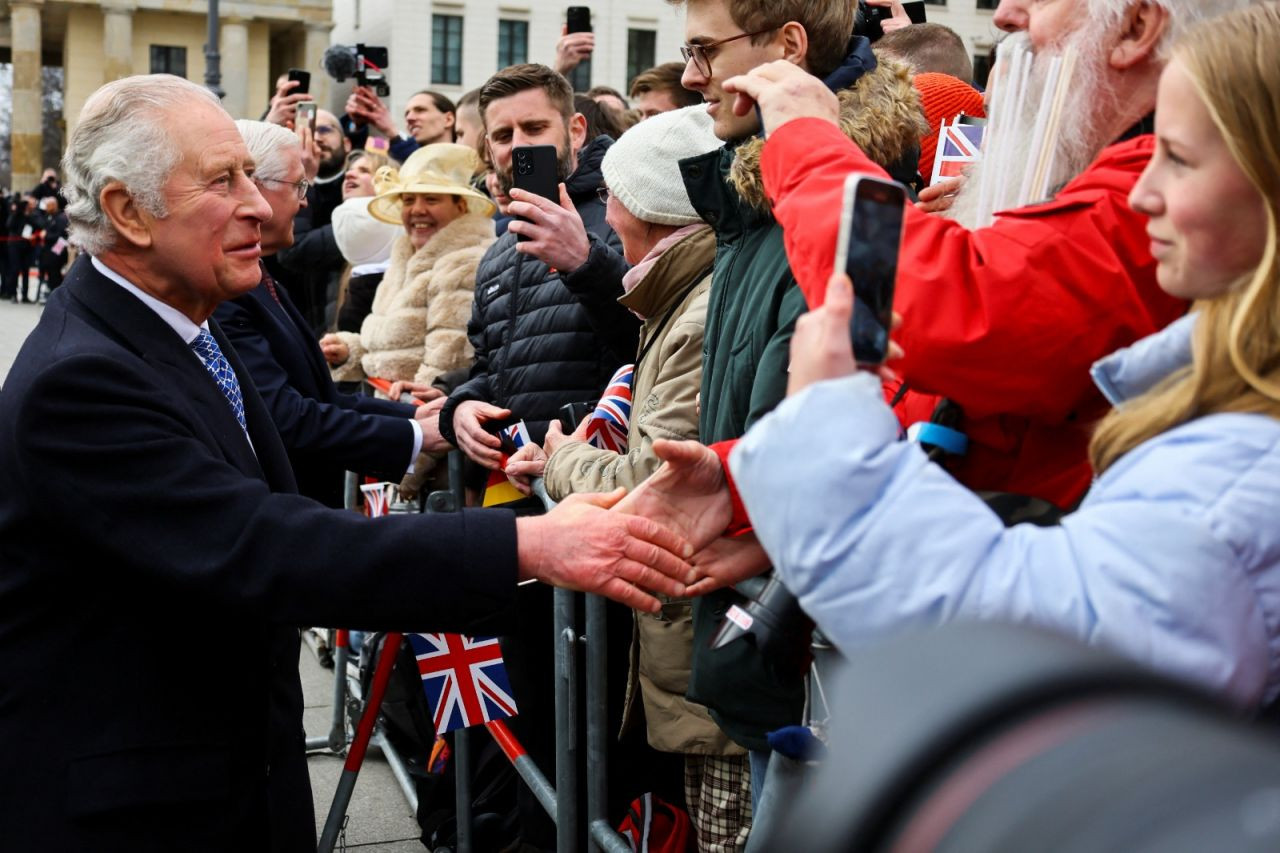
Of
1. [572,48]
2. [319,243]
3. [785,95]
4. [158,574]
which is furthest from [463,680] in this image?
[319,243]

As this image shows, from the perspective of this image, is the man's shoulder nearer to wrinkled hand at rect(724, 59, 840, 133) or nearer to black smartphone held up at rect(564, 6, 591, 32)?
wrinkled hand at rect(724, 59, 840, 133)

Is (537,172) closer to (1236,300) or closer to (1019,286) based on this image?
(1019,286)

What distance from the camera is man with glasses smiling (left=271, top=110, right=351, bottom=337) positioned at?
23.9 ft

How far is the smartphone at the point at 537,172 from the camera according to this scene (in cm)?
395

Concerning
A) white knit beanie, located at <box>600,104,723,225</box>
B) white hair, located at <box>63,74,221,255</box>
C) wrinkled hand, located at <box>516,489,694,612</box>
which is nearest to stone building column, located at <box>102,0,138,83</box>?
white knit beanie, located at <box>600,104,723,225</box>

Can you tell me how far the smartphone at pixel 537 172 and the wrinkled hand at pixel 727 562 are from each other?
191 cm

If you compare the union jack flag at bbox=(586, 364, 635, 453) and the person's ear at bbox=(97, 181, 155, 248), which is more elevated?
the person's ear at bbox=(97, 181, 155, 248)

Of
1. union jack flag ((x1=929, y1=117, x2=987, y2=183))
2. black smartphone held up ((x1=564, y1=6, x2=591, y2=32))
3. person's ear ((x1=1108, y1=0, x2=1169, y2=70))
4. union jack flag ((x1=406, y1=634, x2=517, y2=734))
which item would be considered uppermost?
black smartphone held up ((x1=564, y1=6, x2=591, y2=32))

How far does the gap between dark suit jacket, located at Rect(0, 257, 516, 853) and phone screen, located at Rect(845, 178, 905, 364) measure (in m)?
1.20

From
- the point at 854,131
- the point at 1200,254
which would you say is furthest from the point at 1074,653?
the point at 854,131

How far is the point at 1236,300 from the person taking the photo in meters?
1.34

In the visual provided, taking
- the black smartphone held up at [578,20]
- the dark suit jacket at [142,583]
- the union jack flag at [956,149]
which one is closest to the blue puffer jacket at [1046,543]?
the dark suit jacket at [142,583]

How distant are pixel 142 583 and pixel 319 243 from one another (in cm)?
514

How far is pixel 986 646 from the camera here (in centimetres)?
68
